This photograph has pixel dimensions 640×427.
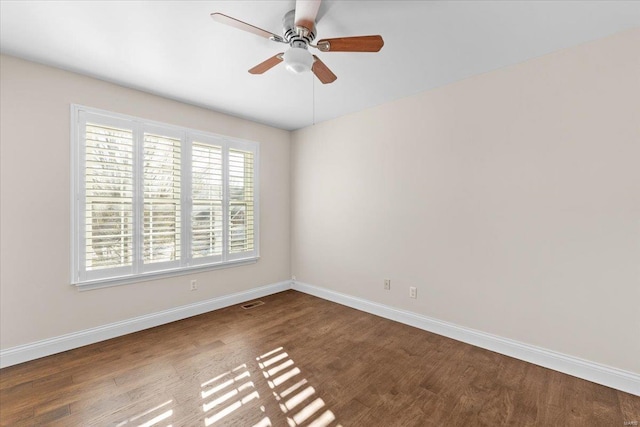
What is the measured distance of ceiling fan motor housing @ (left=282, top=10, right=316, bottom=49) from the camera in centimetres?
182

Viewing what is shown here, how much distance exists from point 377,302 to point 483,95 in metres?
2.59

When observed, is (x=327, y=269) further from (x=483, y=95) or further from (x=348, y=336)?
(x=483, y=95)

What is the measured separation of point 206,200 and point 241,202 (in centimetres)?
53

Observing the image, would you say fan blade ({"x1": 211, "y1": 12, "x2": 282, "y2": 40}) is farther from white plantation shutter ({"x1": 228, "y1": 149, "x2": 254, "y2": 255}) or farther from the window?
white plantation shutter ({"x1": 228, "y1": 149, "x2": 254, "y2": 255})

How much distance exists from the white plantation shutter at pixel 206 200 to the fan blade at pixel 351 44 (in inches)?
90.9

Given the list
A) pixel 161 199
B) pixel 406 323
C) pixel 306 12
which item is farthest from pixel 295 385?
pixel 306 12

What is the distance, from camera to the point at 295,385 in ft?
6.82

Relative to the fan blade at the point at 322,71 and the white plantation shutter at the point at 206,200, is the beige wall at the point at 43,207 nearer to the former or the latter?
the white plantation shutter at the point at 206,200

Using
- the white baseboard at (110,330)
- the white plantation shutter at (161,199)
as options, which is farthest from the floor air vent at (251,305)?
the white plantation shutter at (161,199)

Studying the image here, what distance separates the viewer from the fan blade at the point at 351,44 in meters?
1.70

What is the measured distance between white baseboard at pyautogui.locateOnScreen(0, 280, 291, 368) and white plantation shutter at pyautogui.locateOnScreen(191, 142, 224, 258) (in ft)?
2.19

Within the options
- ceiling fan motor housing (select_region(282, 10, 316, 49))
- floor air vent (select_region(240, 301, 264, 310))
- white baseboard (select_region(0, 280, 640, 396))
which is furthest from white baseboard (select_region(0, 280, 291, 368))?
ceiling fan motor housing (select_region(282, 10, 316, 49))

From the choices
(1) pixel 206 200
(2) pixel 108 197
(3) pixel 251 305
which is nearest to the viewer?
(2) pixel 108 197

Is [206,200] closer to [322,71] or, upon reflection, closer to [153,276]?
[153,276]
